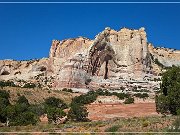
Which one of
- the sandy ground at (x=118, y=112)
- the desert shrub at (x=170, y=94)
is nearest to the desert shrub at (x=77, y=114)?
the sandy ground at (x=118, y=112)

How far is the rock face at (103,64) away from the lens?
8094 cm

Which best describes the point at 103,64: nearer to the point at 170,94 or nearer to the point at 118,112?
the point at 118,112

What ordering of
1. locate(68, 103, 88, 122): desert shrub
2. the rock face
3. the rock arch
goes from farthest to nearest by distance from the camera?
1. the rock arch
2. the rock face
3. locate(68, 103, 88, 122): desert shrub

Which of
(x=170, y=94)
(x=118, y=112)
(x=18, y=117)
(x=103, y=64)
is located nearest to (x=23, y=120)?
(x=18, y=117)

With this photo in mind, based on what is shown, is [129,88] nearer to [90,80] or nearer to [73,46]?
[90,80]

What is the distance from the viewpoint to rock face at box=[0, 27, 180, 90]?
8094cm

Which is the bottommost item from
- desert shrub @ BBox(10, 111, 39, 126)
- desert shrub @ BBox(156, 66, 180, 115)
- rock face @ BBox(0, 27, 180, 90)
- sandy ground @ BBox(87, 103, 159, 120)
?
desert shrub @ BBox(10, 111, 39, 126)

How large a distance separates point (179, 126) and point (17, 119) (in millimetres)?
18467

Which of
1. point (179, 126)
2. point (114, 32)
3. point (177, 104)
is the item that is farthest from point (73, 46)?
point (179, 126)

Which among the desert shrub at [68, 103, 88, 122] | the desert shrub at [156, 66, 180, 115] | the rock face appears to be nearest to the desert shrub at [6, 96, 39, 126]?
the desert shrub at [68, 103, 88, 122]

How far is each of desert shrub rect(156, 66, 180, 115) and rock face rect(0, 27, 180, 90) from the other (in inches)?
1641

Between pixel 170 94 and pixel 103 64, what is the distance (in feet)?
172

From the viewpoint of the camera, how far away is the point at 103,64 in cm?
8794

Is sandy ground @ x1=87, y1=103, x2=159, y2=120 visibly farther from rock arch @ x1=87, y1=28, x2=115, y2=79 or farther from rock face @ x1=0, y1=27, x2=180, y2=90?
rock arch @ x1=87, y1=28, x2=115, y2=79
